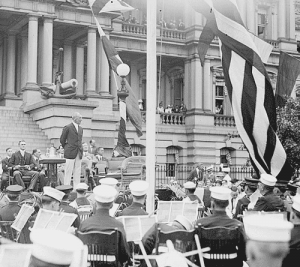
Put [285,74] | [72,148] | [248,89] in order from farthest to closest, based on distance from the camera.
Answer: [72,148], [285,74], [248,89]

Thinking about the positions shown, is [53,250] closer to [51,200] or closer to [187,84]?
[51,200]

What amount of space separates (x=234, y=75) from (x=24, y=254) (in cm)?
654

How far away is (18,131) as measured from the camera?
28.5 metres

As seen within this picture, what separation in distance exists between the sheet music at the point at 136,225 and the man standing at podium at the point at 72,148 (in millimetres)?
8831

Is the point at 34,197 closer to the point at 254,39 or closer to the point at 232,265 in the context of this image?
the point at 254,39

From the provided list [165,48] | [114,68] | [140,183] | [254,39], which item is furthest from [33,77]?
[140,183]

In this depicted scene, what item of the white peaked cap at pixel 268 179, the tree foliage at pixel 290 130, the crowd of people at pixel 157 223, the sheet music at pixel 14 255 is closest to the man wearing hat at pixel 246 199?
the crowd of people at pixel 157 223

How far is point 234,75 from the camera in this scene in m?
10.6

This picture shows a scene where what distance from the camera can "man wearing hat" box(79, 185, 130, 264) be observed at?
21.7 feet

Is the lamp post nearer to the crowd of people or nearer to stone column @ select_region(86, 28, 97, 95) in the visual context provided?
the crowd of people

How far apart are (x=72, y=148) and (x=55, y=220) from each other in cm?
891

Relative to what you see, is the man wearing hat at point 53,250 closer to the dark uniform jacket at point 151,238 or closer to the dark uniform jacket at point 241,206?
the dark uniform jacket at point 151,238

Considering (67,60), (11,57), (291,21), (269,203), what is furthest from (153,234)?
(291,21)

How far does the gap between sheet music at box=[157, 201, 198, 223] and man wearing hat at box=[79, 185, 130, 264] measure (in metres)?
1.91
